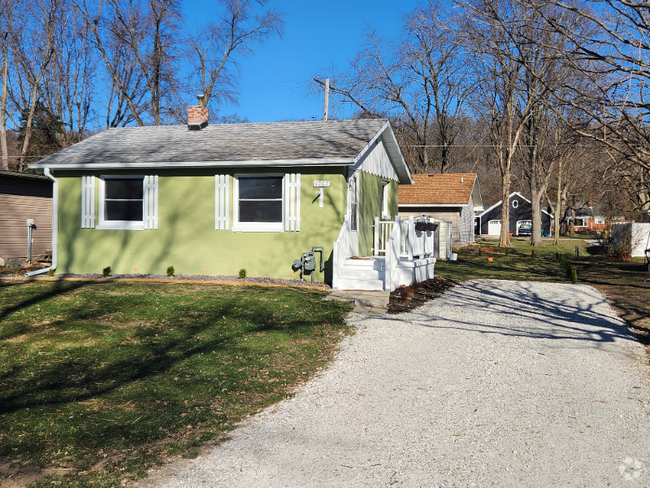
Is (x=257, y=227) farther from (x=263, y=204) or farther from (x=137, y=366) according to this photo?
(x=137, y=366)

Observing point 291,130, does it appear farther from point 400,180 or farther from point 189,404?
point 189,404

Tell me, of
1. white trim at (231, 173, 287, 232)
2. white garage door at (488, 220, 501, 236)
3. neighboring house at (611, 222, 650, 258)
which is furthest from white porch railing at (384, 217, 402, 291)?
white garage door at (488, 220, 501, 236)

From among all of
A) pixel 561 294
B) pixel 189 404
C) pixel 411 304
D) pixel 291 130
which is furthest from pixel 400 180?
pixel 189 404

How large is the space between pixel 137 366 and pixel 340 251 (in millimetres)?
6476

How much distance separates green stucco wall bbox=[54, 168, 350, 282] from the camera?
1316cm

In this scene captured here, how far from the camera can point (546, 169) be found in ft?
128

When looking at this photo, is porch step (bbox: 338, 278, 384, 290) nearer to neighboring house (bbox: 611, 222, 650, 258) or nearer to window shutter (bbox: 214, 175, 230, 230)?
window shutter (bbox: 214, 175, 230, 230)

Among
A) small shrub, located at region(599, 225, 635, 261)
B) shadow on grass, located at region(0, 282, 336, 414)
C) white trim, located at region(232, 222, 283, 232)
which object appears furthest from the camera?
small shrub, located at region(599, 225, 635, 261)

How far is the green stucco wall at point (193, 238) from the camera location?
43.2 feet

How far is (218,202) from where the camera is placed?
45.1ft

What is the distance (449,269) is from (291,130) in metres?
7.62

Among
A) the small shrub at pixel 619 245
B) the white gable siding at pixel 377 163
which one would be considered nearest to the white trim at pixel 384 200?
the white gable siding at pixel 377 163

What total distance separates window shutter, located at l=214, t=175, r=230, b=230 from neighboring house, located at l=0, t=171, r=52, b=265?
8.68 metres

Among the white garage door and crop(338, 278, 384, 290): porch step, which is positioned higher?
the white garage door
